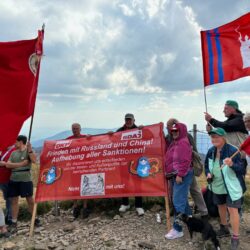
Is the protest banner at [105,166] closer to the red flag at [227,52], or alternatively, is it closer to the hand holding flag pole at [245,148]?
the red flag at [227,52]

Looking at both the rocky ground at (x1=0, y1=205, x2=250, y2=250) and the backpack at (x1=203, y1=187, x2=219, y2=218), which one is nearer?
the rocky ground at (x1=0, y1=205, x2=250, y2=250)

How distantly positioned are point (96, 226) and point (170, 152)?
2.46 meters

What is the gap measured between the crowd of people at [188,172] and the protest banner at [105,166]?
364mm

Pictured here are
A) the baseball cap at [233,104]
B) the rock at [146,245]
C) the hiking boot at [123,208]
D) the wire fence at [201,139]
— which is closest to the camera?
the rock at [146,245]

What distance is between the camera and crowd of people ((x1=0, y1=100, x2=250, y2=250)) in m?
6.12

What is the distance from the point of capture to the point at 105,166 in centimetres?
815

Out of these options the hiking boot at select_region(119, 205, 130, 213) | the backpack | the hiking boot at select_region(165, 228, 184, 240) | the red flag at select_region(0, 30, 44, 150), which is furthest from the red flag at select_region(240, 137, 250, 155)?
the red flag at select_region(0, 30, 44, 150)

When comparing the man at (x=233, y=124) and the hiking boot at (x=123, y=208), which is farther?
the hiking boot at (x=123, y=208)

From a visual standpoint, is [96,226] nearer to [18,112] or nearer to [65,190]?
[65,190]

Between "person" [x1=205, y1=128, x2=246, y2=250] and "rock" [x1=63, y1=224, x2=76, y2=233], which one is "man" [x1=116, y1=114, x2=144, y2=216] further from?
"person" [x1=205, y1=128, x2=246, y2=250]

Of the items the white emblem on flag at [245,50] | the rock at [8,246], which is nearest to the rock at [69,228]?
the rock at [8,246]

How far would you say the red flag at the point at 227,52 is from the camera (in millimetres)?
7742

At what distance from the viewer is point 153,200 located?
8719 mm

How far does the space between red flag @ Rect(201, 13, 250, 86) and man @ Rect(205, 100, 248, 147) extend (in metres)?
0.99
